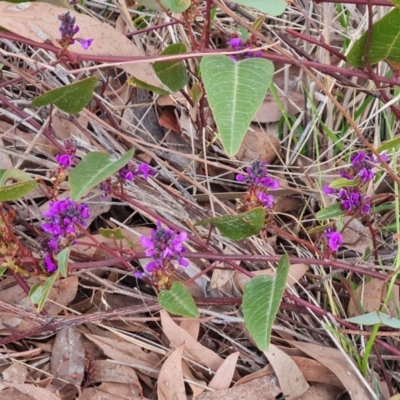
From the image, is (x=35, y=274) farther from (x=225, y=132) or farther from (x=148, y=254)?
(x=225, y=132)

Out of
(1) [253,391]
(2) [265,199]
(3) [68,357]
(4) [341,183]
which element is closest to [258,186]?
(2) [265,199]

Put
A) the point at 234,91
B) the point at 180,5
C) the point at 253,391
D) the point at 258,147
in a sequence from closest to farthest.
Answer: the point at 234,91, the point at 180,5, the point at 253,391, the point at 258,147

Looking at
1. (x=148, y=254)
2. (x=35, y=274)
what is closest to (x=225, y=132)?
(x=148, y=254)

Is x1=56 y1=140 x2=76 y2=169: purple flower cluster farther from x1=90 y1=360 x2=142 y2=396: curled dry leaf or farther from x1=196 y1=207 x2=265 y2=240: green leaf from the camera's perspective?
x1=90 y1=360 x2=142 y2=396: curled dry leaf

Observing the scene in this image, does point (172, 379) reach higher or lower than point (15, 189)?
lower

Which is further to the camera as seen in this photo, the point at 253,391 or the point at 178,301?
the point at 253,391

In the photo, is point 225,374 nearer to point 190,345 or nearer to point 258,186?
point 190,345

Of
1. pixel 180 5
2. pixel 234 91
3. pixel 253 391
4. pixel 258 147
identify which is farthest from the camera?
pixel 258 147
